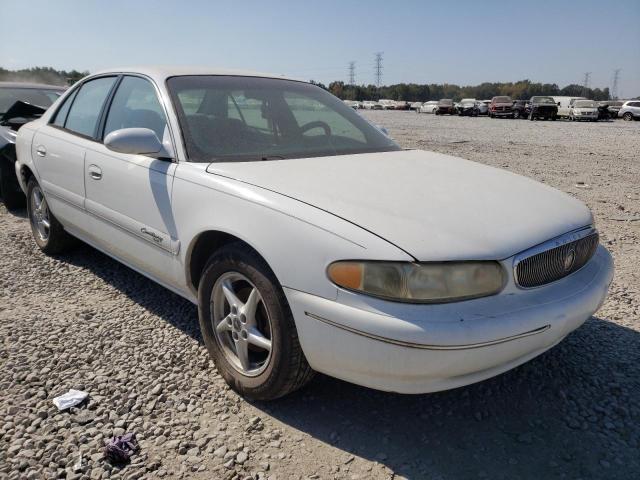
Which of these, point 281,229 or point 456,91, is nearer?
point 281,229

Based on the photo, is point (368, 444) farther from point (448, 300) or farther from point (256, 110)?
point (256, 110)

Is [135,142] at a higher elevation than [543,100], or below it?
below

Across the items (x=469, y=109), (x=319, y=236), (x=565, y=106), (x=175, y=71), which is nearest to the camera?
(x=319, y=236)

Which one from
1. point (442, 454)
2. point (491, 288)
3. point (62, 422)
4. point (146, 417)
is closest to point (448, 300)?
point (491, 288)

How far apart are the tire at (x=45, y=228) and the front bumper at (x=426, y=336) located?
3.02m

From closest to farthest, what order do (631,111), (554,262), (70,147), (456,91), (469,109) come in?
(554,262) < (70,147) < (631,111) < (469,109) < (456,91)

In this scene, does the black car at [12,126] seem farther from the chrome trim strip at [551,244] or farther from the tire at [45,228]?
the chrome trim strip at [551,244]

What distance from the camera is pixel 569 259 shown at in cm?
229

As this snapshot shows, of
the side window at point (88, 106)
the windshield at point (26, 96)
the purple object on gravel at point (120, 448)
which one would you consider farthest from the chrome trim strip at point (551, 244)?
the windshield at point (26, 96)

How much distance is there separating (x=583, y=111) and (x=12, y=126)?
3416 cm

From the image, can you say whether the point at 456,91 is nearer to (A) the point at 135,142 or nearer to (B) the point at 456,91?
(B) the point at 456,91

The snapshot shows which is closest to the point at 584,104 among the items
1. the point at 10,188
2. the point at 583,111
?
the point at 583,111

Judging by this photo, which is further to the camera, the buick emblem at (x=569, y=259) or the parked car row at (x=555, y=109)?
the parked car row at (x=555, y=109)

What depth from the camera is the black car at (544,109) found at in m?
33.9
